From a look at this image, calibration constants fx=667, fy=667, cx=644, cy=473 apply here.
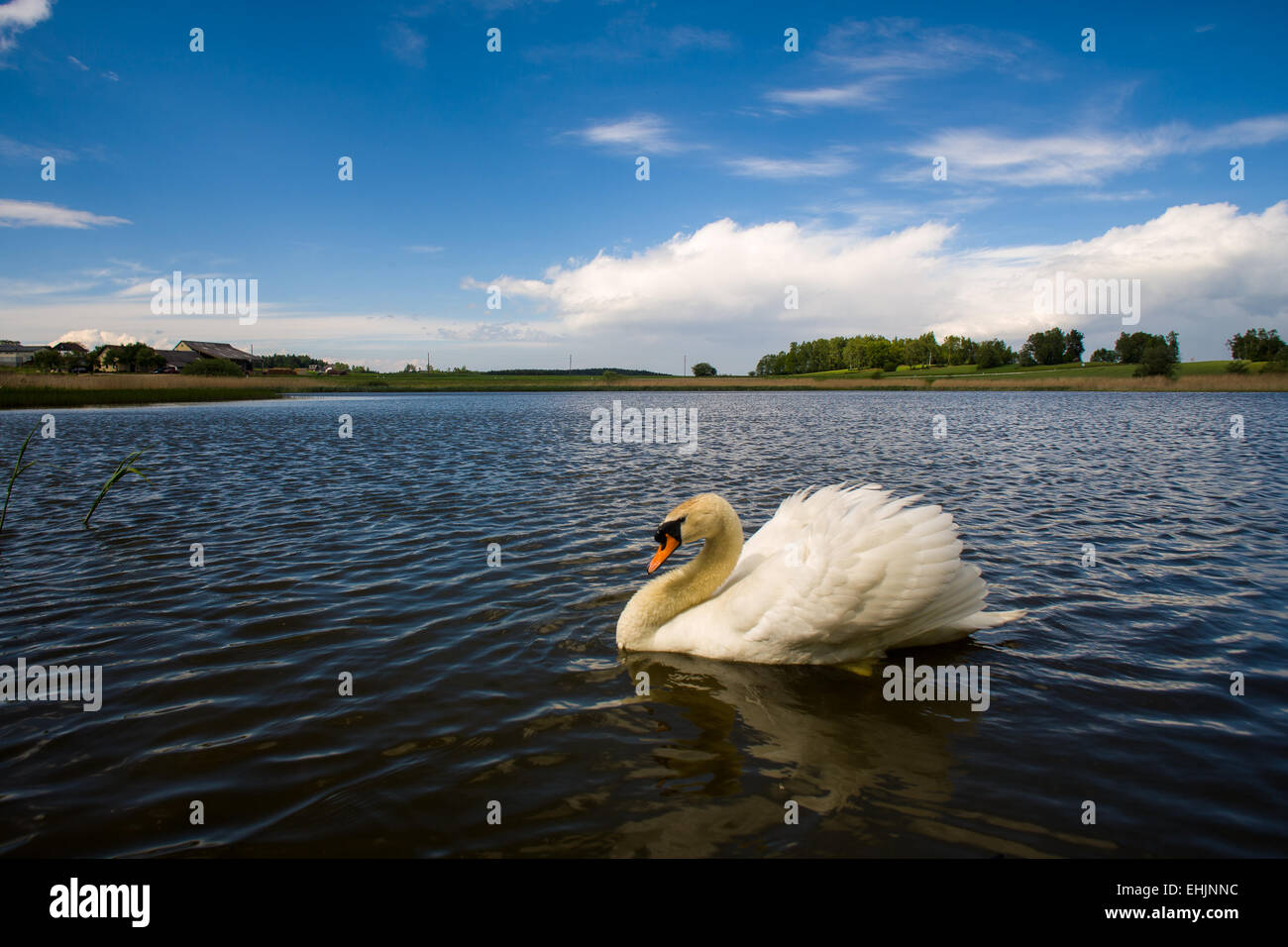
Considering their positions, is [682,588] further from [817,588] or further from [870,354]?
[870,354]

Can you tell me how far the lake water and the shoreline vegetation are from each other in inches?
1685

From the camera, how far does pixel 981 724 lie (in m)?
4.83

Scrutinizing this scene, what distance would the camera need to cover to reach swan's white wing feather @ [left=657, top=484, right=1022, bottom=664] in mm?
5277

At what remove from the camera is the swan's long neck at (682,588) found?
6148 mm

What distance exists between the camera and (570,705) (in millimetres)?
5176

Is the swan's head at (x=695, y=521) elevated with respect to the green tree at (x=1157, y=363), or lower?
lower

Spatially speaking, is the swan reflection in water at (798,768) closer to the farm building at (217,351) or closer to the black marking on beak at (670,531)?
the black marking on beak at (670,531)

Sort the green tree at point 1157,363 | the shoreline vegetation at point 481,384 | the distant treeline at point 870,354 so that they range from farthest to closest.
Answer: the distant treeline at point 870,354 → the green tree at point 1157,363 → the shoreline vegetation at point 481,384

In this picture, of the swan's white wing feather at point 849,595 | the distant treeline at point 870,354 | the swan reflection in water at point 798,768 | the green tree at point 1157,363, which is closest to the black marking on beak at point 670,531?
the swan's white wing feather at point 849,595

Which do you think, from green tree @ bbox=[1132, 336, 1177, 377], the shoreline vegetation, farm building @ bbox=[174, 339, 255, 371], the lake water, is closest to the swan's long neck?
the lake water

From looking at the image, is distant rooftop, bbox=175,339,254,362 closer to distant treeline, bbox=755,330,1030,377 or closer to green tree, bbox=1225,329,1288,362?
distant treeline, bbox=755,330,1030,377
